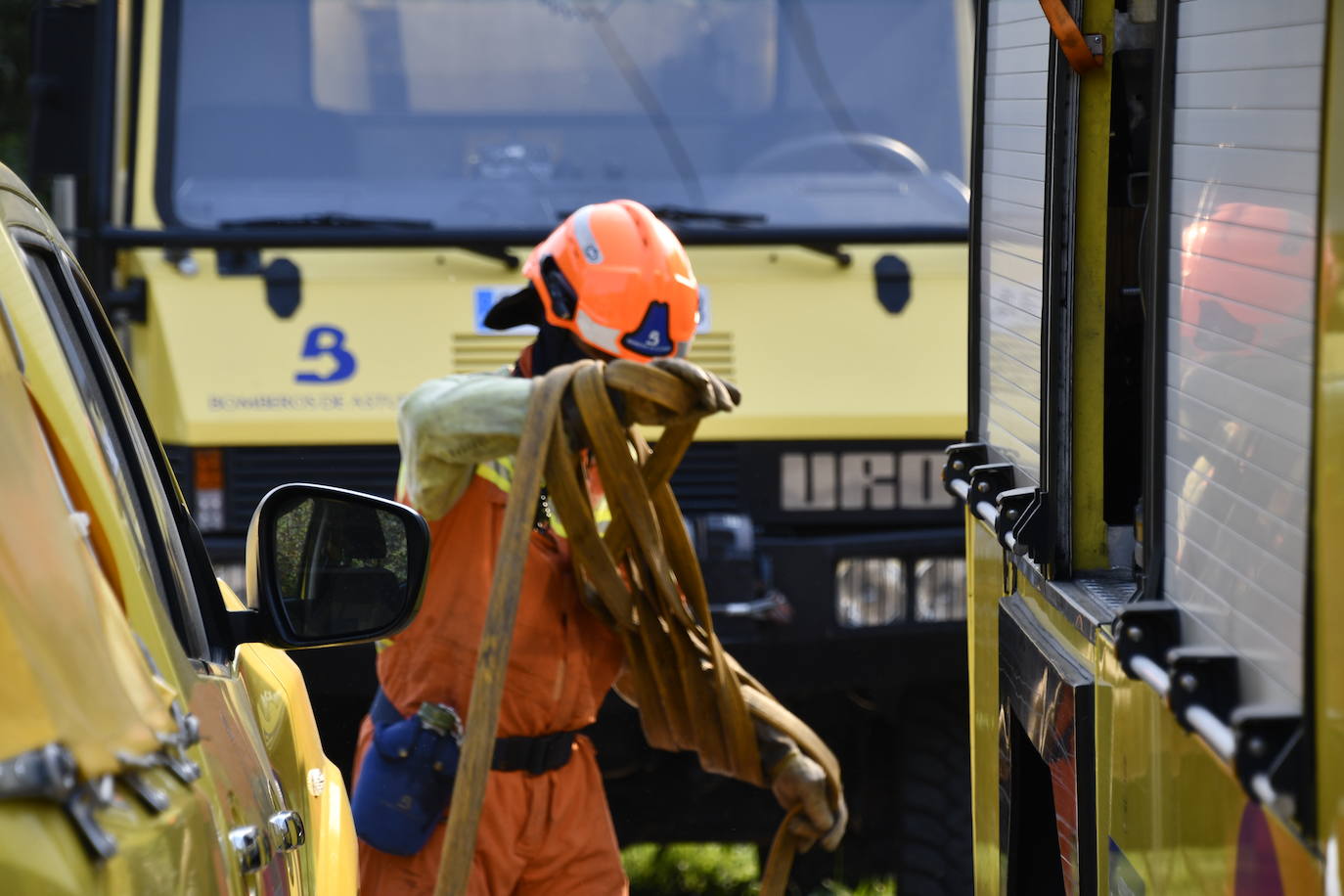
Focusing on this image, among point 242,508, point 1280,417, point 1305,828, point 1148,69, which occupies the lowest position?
point 242,508

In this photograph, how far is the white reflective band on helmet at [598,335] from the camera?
318cm

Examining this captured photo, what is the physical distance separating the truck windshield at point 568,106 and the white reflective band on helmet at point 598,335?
1535 mm

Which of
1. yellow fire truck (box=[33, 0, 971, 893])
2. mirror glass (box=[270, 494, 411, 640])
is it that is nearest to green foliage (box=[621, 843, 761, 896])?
yellow fire truck (box=[33, 0, 971, 893])

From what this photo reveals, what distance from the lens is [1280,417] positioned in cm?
134

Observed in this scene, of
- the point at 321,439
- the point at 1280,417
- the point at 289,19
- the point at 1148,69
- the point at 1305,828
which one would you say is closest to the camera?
the point at 1305,828

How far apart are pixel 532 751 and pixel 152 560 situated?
4.87ft

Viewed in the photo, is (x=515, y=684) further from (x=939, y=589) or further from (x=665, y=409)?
(x=939, y=589)

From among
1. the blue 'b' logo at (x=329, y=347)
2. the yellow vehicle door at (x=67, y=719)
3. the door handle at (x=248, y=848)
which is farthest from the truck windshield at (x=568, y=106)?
the yellow vehicle door at (x=67, y=719)

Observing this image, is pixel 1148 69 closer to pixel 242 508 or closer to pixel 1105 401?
pixel 1105 401

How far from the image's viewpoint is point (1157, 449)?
1.65m

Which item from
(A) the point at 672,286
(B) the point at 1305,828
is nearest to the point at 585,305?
(A) the point at 672,286

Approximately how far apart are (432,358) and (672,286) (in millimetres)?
1395

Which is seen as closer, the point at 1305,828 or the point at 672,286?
the point at 1305,828

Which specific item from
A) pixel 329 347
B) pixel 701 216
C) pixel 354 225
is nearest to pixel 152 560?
pixel 329 347
